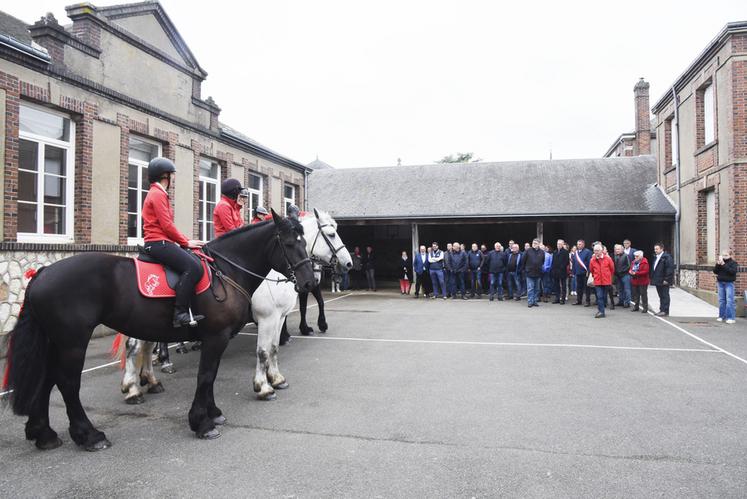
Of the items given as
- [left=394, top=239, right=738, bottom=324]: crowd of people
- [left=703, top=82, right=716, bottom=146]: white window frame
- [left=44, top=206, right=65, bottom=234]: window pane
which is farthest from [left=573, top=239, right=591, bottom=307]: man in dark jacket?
[left=44, top=206, right=65, bottom=234]: window pane

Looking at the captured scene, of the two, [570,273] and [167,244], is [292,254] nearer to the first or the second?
[167,244]

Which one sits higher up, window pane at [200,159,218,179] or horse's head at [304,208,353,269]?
window pane at [200,159,218,179]

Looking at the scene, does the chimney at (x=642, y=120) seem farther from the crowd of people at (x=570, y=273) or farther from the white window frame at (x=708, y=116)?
the crowd of people at (x=570, y=273)

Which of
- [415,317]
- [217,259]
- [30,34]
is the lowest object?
[415,317]

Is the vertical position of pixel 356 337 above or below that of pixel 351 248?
below

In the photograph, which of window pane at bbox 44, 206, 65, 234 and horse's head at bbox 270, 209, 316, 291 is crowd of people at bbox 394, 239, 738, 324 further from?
window pane at bbox 44, 206, 65, 234

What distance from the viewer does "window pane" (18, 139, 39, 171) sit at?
7.48 m

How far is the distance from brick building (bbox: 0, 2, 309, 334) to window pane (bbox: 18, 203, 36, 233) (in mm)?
16

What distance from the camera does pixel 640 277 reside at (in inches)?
450

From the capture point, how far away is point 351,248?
22.9m

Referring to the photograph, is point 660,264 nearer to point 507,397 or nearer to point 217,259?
point 507,397

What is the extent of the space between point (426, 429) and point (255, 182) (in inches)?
479

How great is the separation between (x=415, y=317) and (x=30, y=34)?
31.1 ft

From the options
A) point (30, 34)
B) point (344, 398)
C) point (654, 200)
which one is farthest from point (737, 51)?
point (30, 34)
